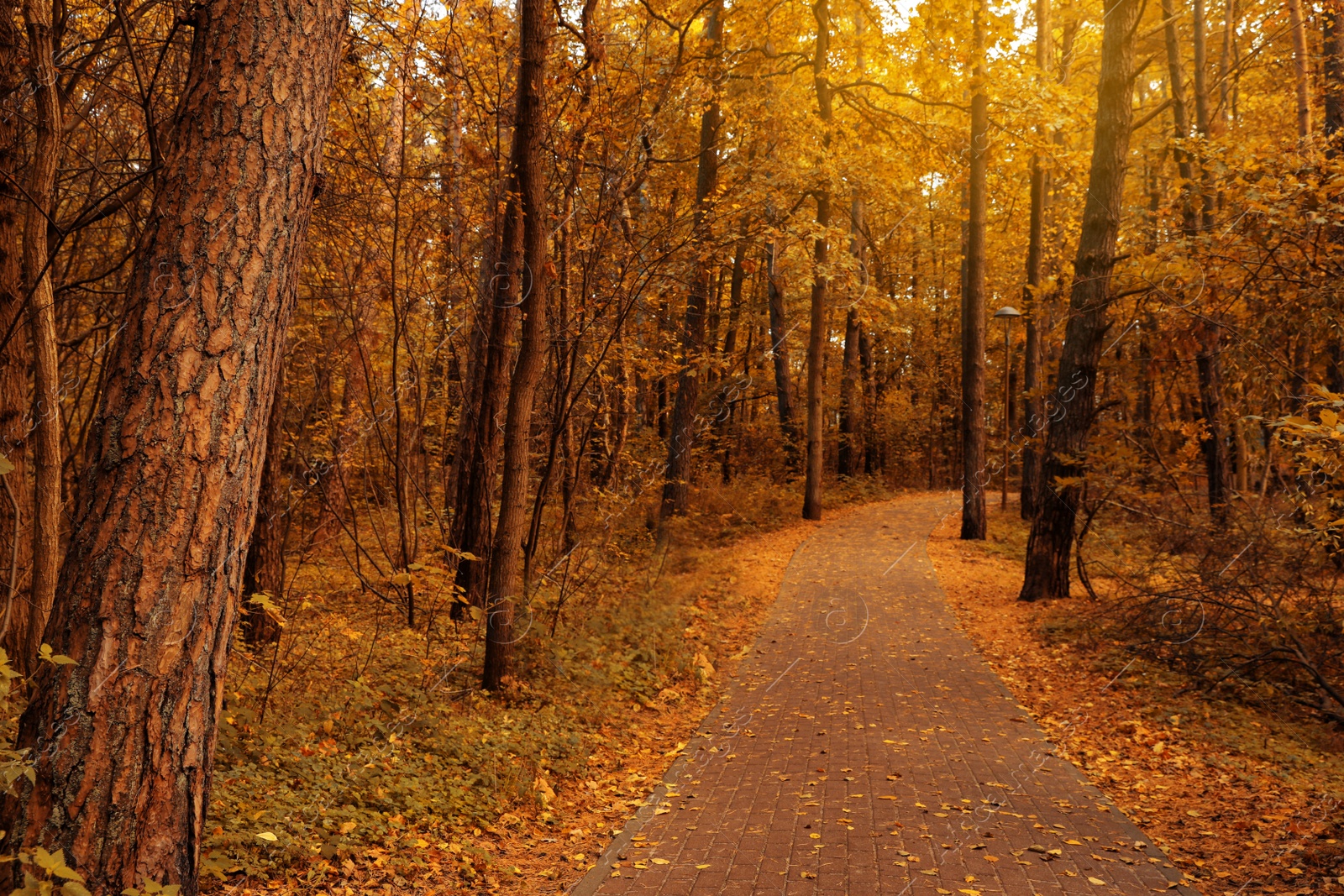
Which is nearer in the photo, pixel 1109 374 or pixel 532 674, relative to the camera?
pixel 532 674

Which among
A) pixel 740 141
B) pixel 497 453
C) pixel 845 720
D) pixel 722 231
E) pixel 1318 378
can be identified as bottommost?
pixel 845 720

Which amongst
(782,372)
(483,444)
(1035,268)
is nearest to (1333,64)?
(1035,268)

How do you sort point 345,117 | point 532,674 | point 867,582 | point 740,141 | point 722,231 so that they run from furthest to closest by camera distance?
point 740,141 < point 867,582 < point 722,231 < point 345,117 < point 532,674

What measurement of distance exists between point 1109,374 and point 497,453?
8.87 m

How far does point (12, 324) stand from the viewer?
4.88 m

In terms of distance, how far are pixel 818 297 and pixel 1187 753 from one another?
45.0 ft

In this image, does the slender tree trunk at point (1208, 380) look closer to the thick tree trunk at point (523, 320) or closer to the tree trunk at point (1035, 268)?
the tree trunk at point (1035, 268)

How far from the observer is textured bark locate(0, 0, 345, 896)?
2.88 meters

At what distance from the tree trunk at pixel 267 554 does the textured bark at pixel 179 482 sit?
13.7 feet

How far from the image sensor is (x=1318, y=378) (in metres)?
9.53

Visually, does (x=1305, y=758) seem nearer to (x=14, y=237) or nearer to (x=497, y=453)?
(x=497, y=453)

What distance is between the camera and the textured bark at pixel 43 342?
4.95m

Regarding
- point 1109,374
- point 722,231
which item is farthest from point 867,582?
point 722,231

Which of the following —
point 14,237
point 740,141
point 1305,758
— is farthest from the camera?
point 740,141
